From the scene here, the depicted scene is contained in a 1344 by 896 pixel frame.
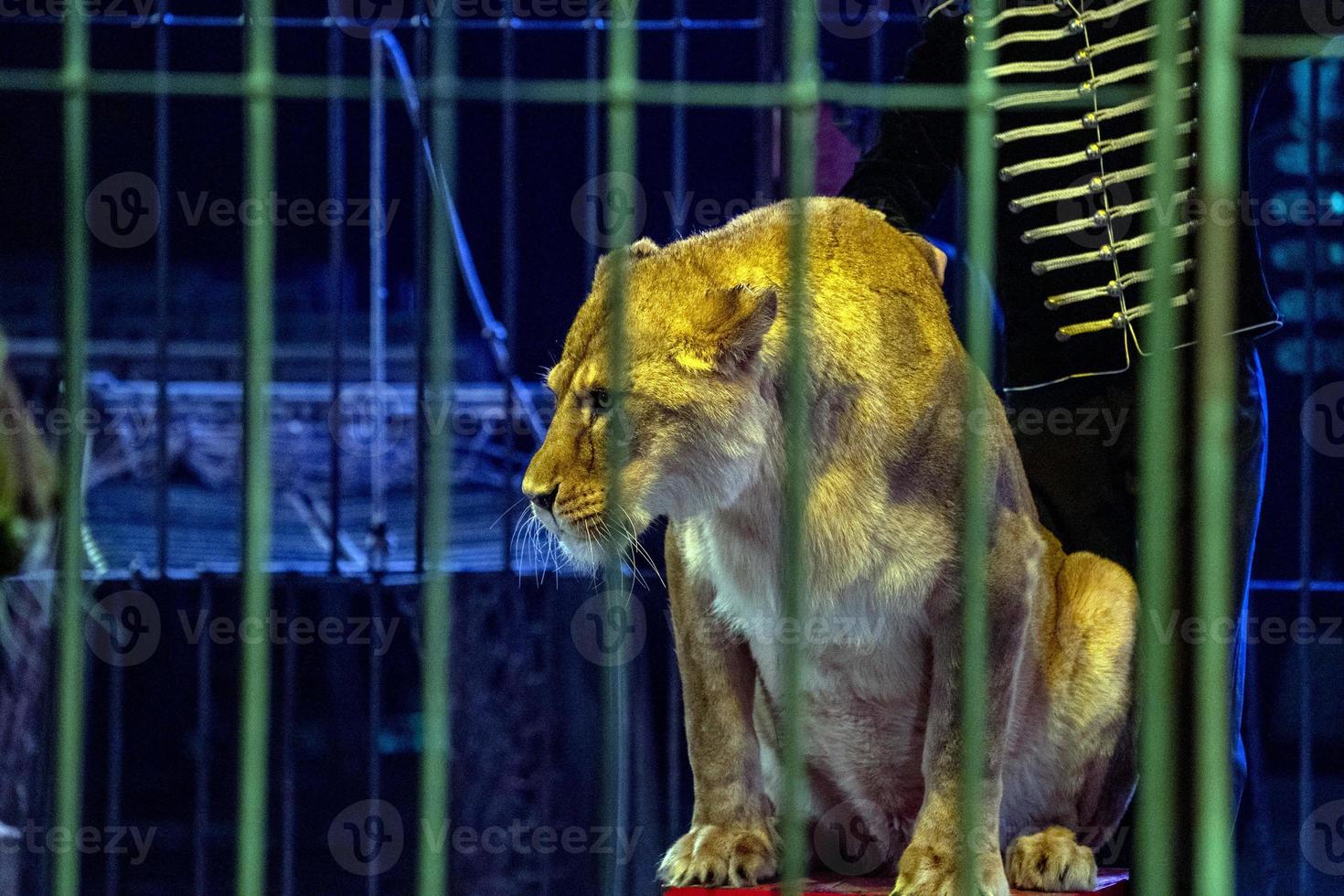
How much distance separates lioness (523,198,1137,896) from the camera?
6.84 ft

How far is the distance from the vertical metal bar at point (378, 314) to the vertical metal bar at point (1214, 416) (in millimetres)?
2656

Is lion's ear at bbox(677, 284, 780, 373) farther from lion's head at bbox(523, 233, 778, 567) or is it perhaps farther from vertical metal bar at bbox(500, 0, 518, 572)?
vertical metal bar at bbox(500, 0, 518, 572)

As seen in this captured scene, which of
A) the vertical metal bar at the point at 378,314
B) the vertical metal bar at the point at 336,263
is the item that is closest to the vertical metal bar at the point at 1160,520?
the vertical metal bar at the point at 336,263

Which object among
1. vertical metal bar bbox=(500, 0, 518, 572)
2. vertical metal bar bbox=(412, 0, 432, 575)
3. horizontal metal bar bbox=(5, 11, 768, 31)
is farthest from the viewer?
horizontal metal bar bbox=(5, 11, 768, 31)

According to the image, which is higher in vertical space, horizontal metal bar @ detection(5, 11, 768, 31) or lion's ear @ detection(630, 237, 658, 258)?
horizontal metal bar @ detection(5, 11, 768, 31)

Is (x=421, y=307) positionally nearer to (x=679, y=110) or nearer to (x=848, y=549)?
(x=679, y=110)

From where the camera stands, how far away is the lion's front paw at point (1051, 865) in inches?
84.5

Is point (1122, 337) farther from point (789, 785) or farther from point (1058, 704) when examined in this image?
point (789, 785)

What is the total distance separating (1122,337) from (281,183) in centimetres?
263

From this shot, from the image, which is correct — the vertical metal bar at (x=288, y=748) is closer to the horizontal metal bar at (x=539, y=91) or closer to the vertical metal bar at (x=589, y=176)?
the vertical metal bar at (x=589, y=176)

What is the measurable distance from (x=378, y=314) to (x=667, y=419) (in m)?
2.27

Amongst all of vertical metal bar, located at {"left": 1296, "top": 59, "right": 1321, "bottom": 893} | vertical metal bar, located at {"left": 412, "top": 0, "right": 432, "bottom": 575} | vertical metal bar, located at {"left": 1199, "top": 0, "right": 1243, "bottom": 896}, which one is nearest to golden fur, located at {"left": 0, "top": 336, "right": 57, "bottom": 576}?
vertical metal bar, located at {"left": 412, "top": 0, "right": 432, "bottom": 575}

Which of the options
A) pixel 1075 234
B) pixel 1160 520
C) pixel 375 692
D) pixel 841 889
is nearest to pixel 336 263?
pixel 375 692

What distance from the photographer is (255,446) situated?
146 centimetres
